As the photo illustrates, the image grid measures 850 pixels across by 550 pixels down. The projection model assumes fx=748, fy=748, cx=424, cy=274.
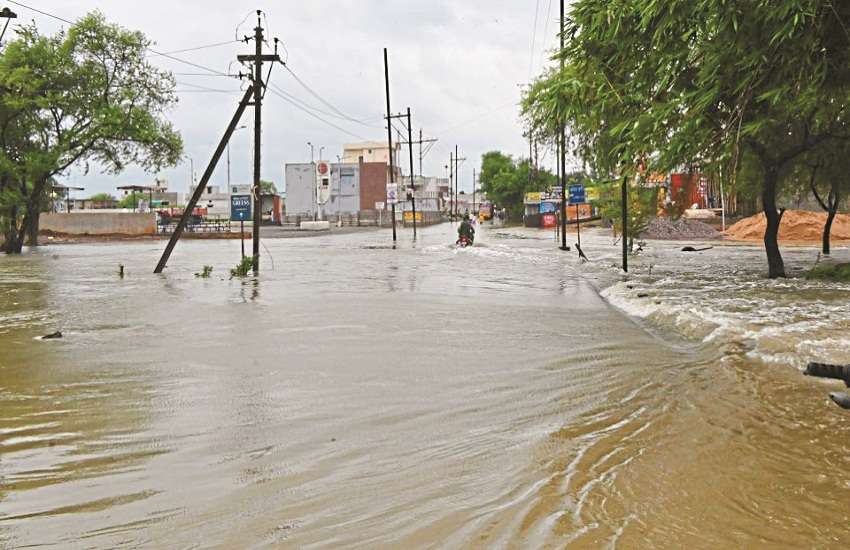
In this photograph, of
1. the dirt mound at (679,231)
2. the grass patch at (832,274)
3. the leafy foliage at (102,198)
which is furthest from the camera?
A: the leafy foliage at (102,198)

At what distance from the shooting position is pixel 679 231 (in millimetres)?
47688

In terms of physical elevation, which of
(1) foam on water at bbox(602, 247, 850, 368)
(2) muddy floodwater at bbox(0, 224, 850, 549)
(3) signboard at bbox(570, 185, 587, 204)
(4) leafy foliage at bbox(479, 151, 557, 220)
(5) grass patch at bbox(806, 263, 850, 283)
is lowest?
(2) muddy floodwater at bbox(0, 224, 850, 549)

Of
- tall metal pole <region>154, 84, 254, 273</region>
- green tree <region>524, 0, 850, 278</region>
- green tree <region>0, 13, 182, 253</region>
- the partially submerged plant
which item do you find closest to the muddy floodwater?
green tree <region>524, 0, 850, 278</region>

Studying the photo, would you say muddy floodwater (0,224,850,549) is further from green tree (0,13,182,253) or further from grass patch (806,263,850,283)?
green tree (0,13,182,253)

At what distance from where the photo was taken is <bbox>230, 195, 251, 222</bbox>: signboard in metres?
22.7

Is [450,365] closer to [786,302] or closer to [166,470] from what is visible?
[166,470]

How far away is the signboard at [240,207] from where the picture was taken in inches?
895

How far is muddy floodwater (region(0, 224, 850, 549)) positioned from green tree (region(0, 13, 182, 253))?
87.0 feet

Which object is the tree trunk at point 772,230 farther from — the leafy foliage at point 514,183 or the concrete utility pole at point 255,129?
the leafy foliage at point 514,183

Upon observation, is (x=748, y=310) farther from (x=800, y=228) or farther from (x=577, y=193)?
(x=800, y=228)

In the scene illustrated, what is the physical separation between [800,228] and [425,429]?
42.5 metres

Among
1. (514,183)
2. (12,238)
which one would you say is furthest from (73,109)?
(514,183)

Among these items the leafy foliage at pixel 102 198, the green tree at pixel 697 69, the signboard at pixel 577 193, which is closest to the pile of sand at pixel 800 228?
the signboard at pixel 577 193

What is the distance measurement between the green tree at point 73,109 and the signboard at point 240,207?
16.7m
